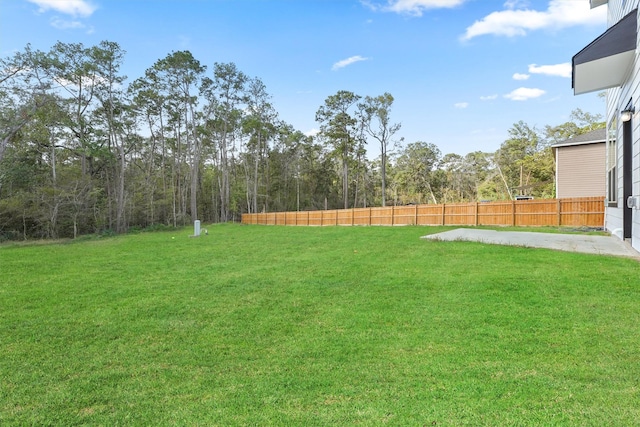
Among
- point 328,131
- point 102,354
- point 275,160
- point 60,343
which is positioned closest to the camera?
point 102,354

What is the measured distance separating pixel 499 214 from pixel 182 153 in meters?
26.6

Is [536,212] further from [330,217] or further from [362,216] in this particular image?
[330,217]

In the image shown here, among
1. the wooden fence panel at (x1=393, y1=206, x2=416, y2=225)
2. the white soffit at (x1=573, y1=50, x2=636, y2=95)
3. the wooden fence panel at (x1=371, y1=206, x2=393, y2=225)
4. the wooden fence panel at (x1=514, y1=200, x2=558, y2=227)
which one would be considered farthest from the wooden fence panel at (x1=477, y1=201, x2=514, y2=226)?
the white soffit at (x1=573, y1=50, x2=636, y2=95)

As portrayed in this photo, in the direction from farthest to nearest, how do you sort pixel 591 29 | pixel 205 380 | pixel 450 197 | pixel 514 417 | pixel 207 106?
1. pixel 450 197
2. pixel 207 106
3. pixel 591 29
4. pixel 205 380
5. pixel 514 417

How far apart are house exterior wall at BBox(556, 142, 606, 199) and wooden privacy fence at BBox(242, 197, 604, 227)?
251 centimetres

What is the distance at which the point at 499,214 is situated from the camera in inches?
509

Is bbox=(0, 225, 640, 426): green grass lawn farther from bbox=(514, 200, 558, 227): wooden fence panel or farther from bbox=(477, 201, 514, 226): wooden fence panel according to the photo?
bbox=(477, 201, 514, 226): wooden fence panel

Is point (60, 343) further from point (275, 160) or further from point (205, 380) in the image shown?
point (275, 160)

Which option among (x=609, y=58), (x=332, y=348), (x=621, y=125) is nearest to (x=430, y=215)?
(x=621, y=125)

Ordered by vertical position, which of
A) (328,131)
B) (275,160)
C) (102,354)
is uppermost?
(328,131)

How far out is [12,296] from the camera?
3.95 m

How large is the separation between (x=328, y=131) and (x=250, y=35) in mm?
21028

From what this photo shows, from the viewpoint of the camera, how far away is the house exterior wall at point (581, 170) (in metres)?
12.7

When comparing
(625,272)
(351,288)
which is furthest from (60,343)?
(625,272)
